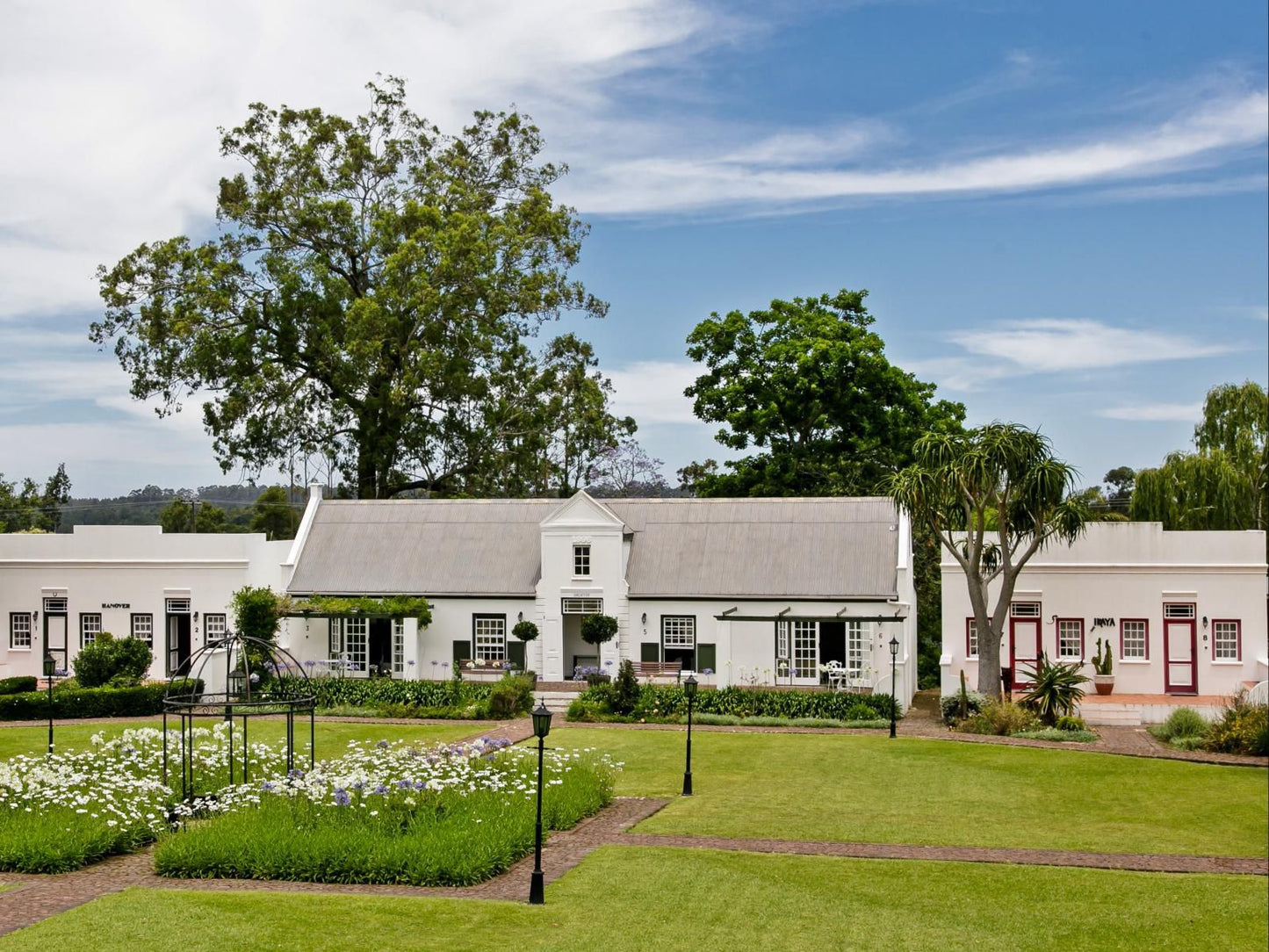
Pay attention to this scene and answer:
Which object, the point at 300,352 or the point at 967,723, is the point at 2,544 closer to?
the point at 300,352

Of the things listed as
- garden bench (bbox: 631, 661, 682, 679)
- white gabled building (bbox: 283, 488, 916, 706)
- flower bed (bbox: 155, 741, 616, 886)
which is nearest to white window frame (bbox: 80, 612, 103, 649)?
white gabled building (bbox: 283, 488, 916, 706)

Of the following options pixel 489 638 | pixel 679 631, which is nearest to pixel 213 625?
pixel 489 638

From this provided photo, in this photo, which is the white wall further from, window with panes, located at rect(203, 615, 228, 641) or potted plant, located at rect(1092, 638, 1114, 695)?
window with panes, located at rect(203, 615, 228, 641)

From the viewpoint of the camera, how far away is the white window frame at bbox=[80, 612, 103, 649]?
121 ft

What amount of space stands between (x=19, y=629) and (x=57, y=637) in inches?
45.6

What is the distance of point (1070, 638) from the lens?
109 ft

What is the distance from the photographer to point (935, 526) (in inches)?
1191

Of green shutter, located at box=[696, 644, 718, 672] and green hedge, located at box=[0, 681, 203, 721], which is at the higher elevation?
green shutter, located at box=[696, 644, 718, 672]

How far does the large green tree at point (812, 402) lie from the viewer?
43.5 m

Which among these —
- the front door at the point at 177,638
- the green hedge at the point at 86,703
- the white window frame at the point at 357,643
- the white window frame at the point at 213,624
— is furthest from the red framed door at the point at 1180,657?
the front door at the point at 177,638

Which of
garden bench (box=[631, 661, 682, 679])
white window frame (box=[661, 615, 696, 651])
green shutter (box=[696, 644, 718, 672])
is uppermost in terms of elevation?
white window frame (box=[661, 615, 696, 651])

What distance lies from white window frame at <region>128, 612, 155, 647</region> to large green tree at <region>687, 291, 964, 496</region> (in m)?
18.1

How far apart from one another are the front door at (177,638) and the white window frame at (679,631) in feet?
42.4

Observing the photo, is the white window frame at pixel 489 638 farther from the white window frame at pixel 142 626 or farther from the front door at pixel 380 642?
the white window frame at pixel 142 626
